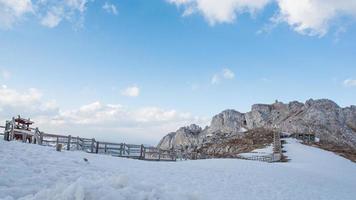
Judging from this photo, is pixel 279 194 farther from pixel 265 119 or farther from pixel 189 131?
pixel 189 131

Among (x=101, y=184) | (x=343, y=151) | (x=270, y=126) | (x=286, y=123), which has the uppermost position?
(x=286, y=123)

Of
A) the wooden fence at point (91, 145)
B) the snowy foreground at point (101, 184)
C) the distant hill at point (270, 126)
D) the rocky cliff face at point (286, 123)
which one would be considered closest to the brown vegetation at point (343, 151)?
the distant hill at point (270, 126)

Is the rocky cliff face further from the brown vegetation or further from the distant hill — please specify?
the brown vegetation

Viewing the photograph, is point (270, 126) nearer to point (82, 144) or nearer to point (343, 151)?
point (343, 151)

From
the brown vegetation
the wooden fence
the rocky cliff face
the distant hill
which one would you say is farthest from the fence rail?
the rocky cliff face

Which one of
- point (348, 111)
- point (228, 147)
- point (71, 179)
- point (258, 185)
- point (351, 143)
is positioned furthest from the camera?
point (348, 111)

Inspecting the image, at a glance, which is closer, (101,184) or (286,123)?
(101,184)

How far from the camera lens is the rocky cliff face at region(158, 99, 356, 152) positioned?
10625 centimetres

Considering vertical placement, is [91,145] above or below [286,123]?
below

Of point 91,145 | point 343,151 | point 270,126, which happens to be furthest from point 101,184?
point 270,126

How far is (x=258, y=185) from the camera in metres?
22.9

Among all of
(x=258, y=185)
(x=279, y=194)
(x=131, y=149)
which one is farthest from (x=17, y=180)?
(x=131, y=149)

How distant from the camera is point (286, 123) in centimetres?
11681

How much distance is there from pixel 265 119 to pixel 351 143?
38.4m
